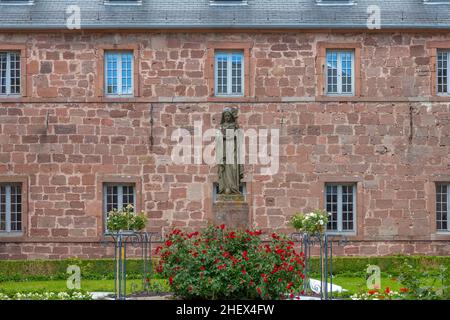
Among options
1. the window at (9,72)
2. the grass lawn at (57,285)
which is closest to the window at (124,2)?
the window at (9,72)

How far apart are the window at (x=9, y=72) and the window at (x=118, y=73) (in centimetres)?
247

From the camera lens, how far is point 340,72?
26.0 m

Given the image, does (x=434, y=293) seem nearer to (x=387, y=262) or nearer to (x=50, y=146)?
(x=387, y=262)

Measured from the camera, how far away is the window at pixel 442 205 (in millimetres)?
25906

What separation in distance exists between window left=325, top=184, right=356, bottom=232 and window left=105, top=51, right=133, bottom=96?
20.5 feet

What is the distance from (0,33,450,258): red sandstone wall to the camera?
25.6 metres

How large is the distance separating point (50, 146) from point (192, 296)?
1199cm

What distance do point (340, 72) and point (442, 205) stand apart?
15.3 feet

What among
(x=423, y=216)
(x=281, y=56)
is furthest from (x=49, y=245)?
(x=423, y=216)

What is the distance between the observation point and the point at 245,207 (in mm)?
18234

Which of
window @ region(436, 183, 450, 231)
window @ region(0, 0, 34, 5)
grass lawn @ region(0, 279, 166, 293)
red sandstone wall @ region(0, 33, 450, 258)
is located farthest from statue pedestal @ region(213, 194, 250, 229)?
window @ region(0, 0, 34, 5)

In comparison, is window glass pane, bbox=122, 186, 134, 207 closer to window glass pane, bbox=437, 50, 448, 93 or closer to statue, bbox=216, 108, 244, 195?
statue, bbox=216, 108, 244, 195

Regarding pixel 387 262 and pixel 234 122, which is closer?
pixel 234 122

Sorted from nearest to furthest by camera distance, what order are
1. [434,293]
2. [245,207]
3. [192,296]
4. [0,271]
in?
1. [434,293]
2. [192,296]
3. [245,207]
4. [0,271]
